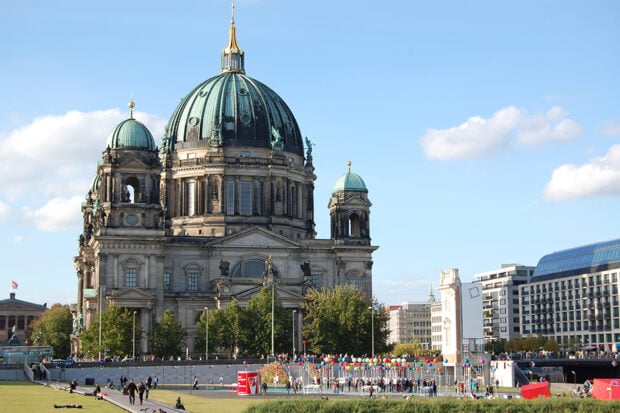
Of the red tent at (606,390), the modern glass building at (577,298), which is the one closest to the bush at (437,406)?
the red tent at (606,390)

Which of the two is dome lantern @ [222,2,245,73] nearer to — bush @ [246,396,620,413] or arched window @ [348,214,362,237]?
arched window @ [348,214,362,237]

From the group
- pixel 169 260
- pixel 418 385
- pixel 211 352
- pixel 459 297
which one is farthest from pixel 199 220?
pixel 418 385

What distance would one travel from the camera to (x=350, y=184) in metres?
157

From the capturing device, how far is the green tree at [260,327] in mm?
135000

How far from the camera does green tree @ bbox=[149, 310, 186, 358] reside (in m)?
133

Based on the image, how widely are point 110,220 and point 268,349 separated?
2461cm

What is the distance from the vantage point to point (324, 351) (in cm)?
13800

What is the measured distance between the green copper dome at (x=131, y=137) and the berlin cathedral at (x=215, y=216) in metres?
0.12

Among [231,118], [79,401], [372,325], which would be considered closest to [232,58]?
[231,118]

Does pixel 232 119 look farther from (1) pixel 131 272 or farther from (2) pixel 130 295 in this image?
(2) pixel 130 295

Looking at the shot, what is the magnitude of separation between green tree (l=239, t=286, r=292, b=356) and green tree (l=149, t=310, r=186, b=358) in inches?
288

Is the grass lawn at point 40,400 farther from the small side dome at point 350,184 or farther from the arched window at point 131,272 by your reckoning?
the small side dome at point 350,184

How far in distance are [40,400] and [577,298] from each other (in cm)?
11293

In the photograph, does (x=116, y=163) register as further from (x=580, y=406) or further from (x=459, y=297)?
(x=580, y=406)
